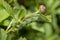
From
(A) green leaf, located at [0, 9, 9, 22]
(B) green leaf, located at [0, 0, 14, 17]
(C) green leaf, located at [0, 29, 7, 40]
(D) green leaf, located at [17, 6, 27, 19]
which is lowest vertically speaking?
(C) green leaf, located at [0, 29, 7, 40]

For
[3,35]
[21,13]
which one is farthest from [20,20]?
[3,35]

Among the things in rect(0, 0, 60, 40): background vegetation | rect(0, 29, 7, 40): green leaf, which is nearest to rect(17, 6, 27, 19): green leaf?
rect(0, 0, 60, 40): background vegetation

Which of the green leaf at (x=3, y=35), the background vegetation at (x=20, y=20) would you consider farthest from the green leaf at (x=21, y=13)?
the green leaf at (x=3, y=35)

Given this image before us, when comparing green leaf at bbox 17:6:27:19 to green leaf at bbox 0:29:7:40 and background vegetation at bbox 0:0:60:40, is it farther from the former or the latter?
green leaf at bbox 0:29:7:40

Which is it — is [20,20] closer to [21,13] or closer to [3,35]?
[21,13]

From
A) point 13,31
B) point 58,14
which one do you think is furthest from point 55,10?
point 13,31

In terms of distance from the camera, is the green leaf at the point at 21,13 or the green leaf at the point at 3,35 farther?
the green leaf at the point at 21,13

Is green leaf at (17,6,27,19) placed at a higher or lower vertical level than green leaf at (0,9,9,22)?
higher

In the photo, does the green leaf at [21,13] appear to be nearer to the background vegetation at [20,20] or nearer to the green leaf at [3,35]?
the background vegetation at [20,20]

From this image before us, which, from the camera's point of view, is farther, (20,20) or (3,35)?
(20,20)

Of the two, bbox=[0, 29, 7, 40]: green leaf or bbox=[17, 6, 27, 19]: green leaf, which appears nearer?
bbox=[0, 29, 7, 40]: green leaf

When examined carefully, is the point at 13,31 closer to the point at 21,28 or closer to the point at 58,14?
the point at 21,28
